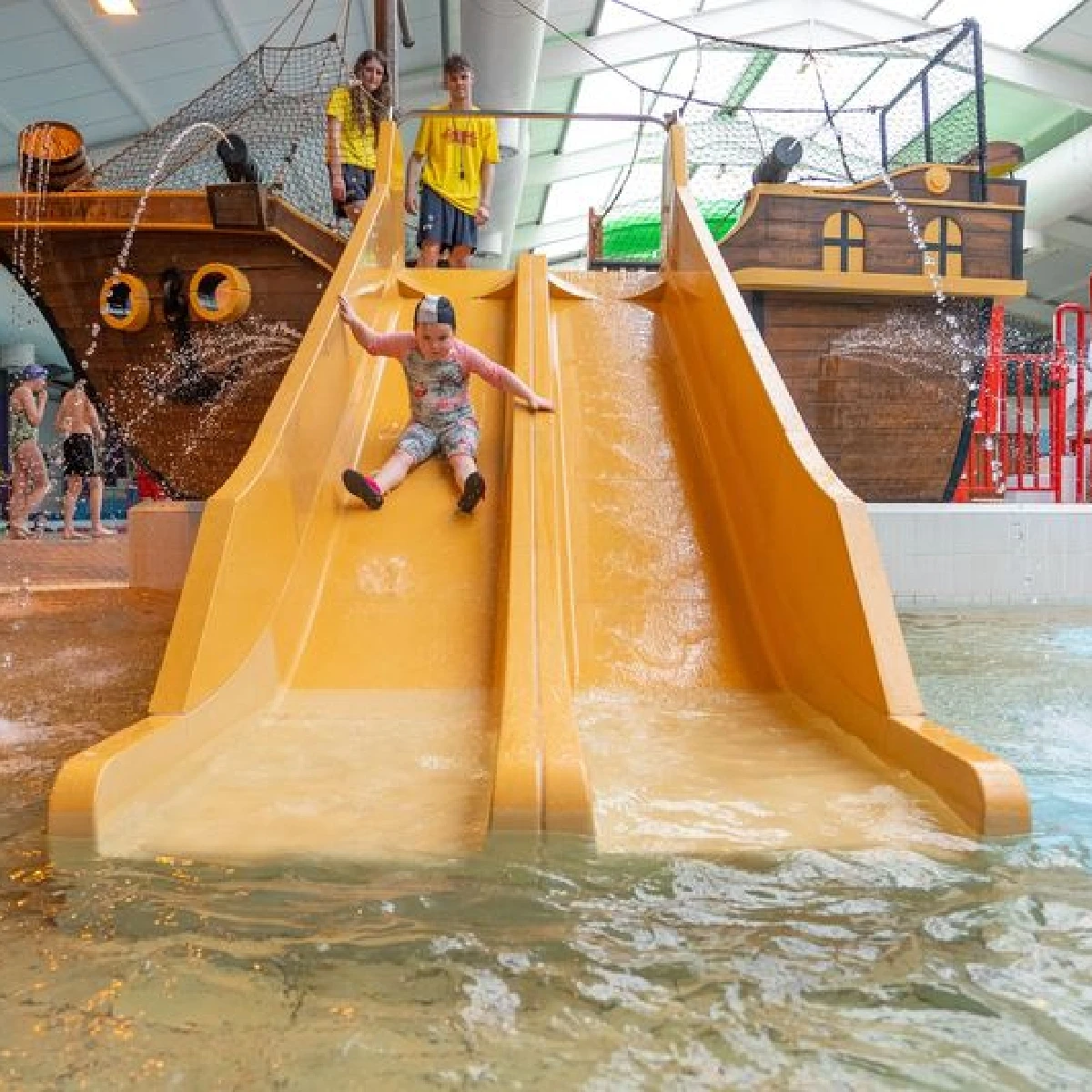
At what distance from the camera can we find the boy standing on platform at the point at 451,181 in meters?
4.80

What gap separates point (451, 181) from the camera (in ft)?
15.8

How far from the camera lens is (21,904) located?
130cm

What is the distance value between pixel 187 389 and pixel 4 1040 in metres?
4.58

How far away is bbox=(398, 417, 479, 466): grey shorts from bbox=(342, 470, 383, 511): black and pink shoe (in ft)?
0.70

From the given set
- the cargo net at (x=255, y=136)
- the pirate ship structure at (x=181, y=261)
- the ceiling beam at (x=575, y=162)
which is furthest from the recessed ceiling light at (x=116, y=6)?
the ceiling beam at (x=575, y=162)

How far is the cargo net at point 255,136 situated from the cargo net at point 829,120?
64.6 inches

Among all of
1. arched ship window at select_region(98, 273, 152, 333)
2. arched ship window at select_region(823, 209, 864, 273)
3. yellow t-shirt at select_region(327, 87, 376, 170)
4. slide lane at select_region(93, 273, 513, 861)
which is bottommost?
slide lane at select_region(93, 273, 513, 861)

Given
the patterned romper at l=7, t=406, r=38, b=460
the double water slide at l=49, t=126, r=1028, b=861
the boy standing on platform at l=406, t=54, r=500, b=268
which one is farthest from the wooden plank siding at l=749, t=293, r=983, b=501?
the patterned romper at l=7, t=406, r=38, b=460

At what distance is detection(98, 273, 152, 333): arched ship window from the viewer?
4987 mm

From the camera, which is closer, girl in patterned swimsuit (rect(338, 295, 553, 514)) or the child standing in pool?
girl in patterned swimsuit (rect(338, 295, 553, 514))

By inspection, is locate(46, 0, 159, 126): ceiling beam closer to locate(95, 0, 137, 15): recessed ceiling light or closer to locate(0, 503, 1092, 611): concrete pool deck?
locate(95, 0, 137, 15): recessed ceiling light

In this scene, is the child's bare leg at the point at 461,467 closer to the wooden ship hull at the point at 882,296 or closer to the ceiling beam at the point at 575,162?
the wooden ship hull at the point at 882,296

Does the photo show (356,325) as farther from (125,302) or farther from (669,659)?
(125,302)

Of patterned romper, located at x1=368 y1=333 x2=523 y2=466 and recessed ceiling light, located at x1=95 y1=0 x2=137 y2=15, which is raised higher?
recessed ceiling light, located at x1=95 y1=0 x2=137 y2=15
